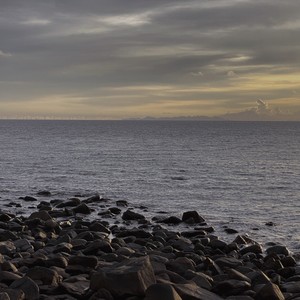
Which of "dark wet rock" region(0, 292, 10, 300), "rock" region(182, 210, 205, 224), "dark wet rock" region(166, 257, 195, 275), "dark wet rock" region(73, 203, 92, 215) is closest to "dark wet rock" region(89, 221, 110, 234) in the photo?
"rock" region(182, 210, 205, 224)

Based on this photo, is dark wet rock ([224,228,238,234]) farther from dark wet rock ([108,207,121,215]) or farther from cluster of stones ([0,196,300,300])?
dark wet rock ([108,207,121,215])

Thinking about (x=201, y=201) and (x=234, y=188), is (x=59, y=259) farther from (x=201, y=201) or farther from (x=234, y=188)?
(x=234, y=188)

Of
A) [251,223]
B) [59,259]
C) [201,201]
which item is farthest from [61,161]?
[59,259]

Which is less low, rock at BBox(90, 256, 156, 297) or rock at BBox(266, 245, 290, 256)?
rock at BBox(90, 256, 156, 297)

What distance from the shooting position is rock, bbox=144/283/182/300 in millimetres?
10719

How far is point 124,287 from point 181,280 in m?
2.10

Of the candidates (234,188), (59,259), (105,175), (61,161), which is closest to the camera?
(59,259)

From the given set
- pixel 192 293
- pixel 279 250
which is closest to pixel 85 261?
pixel 192 293

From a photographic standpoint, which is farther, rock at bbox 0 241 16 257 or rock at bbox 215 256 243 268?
rock at bbox 0 241 16 257

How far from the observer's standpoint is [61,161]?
7094 cm

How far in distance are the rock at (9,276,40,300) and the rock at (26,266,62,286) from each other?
89 centimetres

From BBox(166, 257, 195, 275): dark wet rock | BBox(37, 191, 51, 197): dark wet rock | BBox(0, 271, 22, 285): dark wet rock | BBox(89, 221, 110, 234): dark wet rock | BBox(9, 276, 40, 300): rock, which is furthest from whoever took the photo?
BBox(37, 191, 51, 197): dark wet rock

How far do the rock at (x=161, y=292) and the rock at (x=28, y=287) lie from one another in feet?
8.79

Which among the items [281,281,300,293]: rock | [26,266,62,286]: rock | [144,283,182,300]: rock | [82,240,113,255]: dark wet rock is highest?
[144,283,182,300]: rock
